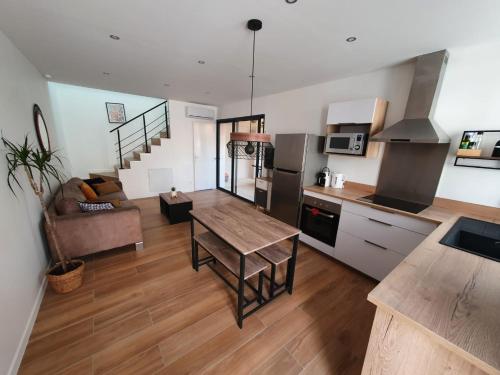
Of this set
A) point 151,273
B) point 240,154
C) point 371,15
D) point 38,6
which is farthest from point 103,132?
point 371,15

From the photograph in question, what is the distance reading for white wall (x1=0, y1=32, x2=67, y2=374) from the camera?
4.30 ft

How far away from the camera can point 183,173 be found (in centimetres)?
558

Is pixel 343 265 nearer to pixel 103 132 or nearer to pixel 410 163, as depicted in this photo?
pixel 410 163

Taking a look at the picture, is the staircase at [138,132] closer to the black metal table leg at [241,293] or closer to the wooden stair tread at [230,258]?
the wooden stair tread at [230,258]

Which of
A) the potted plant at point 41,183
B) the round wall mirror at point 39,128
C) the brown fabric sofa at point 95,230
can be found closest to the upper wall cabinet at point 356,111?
the brown fabric sofa at point 95,230

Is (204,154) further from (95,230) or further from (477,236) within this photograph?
(477,236)

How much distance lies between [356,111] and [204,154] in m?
4.37

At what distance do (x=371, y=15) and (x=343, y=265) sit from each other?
265cm

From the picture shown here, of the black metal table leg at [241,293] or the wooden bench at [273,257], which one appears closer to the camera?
the black metal table leg at [241,293]

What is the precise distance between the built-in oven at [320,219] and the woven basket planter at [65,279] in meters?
2.83

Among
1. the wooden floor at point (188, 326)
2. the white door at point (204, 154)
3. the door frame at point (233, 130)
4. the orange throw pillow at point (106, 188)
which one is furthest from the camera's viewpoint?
the white door at point (204, 154)

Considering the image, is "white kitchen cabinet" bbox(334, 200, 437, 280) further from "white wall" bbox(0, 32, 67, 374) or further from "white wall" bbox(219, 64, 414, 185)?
"white wall" bbox(0, 32, 67, 374)

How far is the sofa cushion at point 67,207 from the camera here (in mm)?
2252

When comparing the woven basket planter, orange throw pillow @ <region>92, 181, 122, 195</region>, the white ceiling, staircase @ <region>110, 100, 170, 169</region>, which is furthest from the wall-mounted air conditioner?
the woven basket planter
